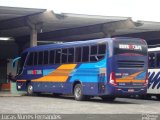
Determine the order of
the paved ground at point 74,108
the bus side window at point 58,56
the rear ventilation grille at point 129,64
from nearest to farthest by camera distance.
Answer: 1. the paved ground at point 74,108
2. the rear ventilation grille at point 129,64
3. the bus side window at point 58,56

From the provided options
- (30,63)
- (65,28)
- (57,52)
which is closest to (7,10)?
(30,63)

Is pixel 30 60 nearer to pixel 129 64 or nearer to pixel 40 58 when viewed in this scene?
pixel 40 58

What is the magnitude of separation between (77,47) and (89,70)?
1712mm

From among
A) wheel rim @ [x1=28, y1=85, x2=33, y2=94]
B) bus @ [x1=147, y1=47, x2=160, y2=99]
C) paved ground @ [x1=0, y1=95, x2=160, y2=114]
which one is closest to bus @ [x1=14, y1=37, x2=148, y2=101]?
paved ground @ [x1=0, y1=95, x2=160, y2=114]

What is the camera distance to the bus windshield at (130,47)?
2098cm

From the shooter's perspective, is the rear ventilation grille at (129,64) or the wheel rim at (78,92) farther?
the wheel rim at (78,92)

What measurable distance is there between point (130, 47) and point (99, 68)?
180 centimetres

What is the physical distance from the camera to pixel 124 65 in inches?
833

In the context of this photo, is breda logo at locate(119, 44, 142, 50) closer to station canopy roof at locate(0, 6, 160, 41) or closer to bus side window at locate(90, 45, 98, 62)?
bus side window at locate(90, 45, 98, 62)

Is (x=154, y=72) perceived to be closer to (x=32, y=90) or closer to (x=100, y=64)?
(x=100, y=64)

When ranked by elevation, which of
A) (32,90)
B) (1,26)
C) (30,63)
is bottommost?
(32,90)

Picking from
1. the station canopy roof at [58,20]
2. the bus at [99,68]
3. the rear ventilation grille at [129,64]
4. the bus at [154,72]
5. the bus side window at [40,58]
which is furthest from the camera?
the station canopy roof at [58,20]

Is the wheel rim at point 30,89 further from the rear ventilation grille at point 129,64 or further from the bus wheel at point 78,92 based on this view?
the rear ventilation grille at point 129,64

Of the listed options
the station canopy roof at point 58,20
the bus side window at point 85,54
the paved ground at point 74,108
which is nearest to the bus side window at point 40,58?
the bus side window at point 85,54
